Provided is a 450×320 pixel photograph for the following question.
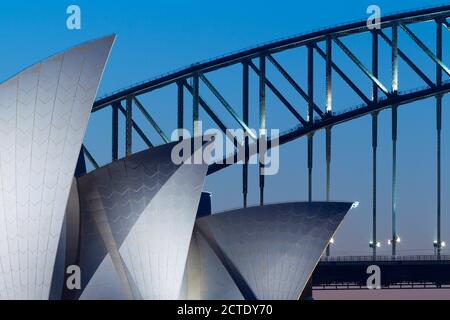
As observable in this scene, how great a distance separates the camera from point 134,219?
5756 cm

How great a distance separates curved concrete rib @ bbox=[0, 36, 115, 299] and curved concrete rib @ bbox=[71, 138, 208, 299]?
10.9 ft

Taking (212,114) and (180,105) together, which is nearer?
(212,114)

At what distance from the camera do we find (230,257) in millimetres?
64500

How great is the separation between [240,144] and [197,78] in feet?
20.0

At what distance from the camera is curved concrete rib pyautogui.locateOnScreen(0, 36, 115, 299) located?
2041 inches

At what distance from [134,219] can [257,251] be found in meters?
9.41

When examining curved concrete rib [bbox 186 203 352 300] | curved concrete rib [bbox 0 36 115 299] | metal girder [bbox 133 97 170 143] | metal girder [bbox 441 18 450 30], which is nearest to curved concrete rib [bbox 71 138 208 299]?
curved concrete rib [bbox 0 36 115 299]

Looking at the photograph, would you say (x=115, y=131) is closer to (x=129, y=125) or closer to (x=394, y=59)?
(x=129, y=125)

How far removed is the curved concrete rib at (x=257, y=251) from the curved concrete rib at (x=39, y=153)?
37.1 ft

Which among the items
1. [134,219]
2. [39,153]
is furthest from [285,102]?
[39,153]

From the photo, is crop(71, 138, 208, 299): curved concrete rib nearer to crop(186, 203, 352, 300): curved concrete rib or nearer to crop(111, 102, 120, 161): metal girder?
→ crop(186, 203, 352, 300): curved concrete rib

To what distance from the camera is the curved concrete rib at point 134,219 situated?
187ft

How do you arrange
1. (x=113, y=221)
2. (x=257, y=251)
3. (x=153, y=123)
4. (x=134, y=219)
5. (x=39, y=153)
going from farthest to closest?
(x=153, y=123) < (x=257, y=251) < (x=134, y=219) < (x=113, y=221) < (x=39, y=153)

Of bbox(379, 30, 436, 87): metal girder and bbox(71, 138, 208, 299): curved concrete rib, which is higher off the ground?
bbox(379, 30, 436, 87): metal girder
